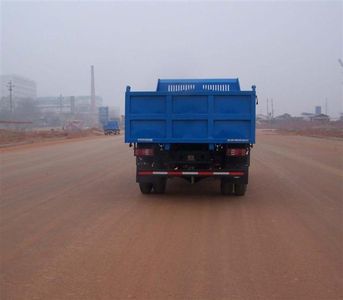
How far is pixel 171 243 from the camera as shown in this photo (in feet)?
25.4

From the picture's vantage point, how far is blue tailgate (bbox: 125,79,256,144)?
11.9 m

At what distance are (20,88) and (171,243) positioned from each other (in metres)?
156

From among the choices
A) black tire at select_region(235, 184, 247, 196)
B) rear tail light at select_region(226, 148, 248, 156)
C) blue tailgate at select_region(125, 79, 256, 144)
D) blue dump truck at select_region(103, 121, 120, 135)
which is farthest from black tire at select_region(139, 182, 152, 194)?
blue dump truck at select_region(103, 121, 120, 135)

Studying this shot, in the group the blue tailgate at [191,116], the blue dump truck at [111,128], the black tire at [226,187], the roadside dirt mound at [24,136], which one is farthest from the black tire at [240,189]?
the blue dump truck at [111,128]

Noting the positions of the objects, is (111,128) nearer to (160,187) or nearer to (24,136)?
(24,136)

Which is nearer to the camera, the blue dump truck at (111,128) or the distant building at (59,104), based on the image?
the blue dump truck at (111,128)

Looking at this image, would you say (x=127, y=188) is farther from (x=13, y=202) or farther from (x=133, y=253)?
(x=133, y=253)

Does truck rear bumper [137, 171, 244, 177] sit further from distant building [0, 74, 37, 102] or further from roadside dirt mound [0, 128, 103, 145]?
distant building [0, 74, 37, 102]

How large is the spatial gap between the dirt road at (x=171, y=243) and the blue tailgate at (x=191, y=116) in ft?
4.76

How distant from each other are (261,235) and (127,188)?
21.9 ft

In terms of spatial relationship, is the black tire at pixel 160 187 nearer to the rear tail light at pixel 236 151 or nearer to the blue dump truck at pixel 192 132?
the blue dump truck at pixel 192 132

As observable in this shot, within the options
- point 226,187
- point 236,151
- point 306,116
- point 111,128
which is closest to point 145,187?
point 226,187

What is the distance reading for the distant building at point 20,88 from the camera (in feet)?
468

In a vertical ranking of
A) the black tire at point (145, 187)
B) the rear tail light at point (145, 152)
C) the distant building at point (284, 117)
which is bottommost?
the black tire at point (145, 187)
